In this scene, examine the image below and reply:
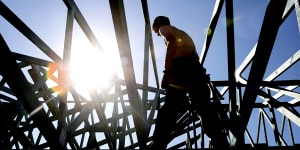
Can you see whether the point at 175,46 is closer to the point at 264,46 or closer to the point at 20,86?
the point at 264,46

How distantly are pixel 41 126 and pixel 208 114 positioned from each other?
6.96 feet

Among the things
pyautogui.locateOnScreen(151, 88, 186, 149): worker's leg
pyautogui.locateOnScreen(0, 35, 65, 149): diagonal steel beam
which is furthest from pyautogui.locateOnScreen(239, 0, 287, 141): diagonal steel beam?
pyautogui.locateOnScreen(0, 35, 65, 149): diagonal steel beam

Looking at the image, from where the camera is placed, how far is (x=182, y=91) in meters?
3.50

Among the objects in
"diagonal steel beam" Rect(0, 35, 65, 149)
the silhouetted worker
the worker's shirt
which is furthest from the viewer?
the worker's shirt

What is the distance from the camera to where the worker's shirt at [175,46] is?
3.63 metres

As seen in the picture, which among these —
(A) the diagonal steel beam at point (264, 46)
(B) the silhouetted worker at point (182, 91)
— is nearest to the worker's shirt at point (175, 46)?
(B) the silhouetted worker at point (182, 91)

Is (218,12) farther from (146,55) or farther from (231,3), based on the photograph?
(146,55)

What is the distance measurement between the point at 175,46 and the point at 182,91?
0.74m

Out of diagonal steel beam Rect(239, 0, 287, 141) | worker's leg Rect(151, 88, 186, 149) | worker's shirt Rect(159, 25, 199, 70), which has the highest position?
worker's shirt Rect(159, 25, 199, 70)

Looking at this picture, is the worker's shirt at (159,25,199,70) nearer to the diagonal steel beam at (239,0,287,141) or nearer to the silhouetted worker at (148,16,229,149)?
the silhouetted worker at (148,16,229,149)

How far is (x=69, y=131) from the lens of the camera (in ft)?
11.2

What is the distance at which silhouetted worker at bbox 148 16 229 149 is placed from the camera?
3.29 metres

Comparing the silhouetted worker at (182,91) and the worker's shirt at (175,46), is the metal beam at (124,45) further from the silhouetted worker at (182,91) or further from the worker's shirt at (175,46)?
the worker's shirt at (175,46)

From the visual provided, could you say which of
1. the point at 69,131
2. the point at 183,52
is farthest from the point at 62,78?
the point at 183,52
